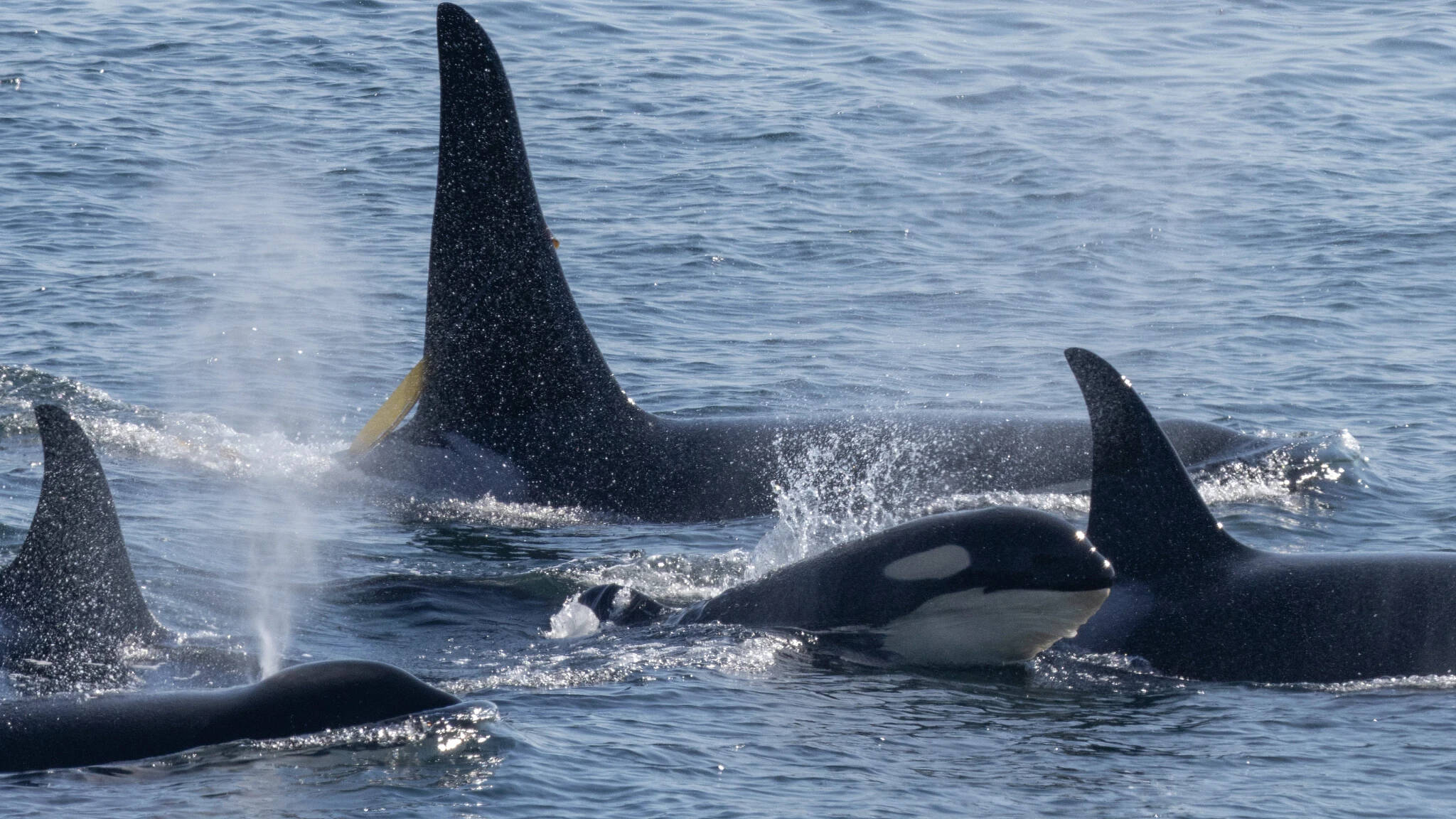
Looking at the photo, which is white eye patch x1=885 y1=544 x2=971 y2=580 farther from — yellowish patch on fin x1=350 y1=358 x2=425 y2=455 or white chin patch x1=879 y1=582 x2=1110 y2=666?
yellowish patch on fin x1=350 y1=358 x2=425 y2=455

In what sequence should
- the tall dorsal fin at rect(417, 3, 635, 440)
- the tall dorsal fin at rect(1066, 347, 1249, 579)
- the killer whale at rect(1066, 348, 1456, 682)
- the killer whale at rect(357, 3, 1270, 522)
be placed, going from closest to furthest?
1. the killer whale at rect(1066, 348, 1456, 682)
2. the tall dorsal fin at rect(1066, 347, 1249, 579)
3. the tall dorsal fin at rect(417, 3, 635, 440)
4. the killer whale at rect(357, 3, 1270, 522)

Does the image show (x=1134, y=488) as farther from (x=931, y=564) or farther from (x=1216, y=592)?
(x=931, y=564)

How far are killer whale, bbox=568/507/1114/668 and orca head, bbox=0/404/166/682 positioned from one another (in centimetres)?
288

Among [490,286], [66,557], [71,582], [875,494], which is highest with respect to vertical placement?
[490,286]

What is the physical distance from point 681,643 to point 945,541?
1.51m

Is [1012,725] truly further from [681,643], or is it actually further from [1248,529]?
[1248,529]

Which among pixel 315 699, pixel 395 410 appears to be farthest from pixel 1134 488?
pixel 395 410

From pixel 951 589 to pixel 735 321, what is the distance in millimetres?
10941

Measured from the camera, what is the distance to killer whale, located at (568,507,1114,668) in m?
7.56

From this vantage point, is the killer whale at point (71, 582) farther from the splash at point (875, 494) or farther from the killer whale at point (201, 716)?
the splash at point (875, 494)

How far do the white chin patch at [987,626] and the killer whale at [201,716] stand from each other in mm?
2408

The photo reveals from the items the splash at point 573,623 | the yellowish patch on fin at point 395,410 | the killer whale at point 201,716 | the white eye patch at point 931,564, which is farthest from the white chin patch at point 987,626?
the yellowish patch on fin at point 395,410

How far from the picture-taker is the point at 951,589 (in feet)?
25.5

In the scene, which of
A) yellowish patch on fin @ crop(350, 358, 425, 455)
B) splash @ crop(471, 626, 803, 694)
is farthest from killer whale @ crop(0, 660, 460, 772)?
yellowish patch on fin @ crop(350, 358, 425, 455)
